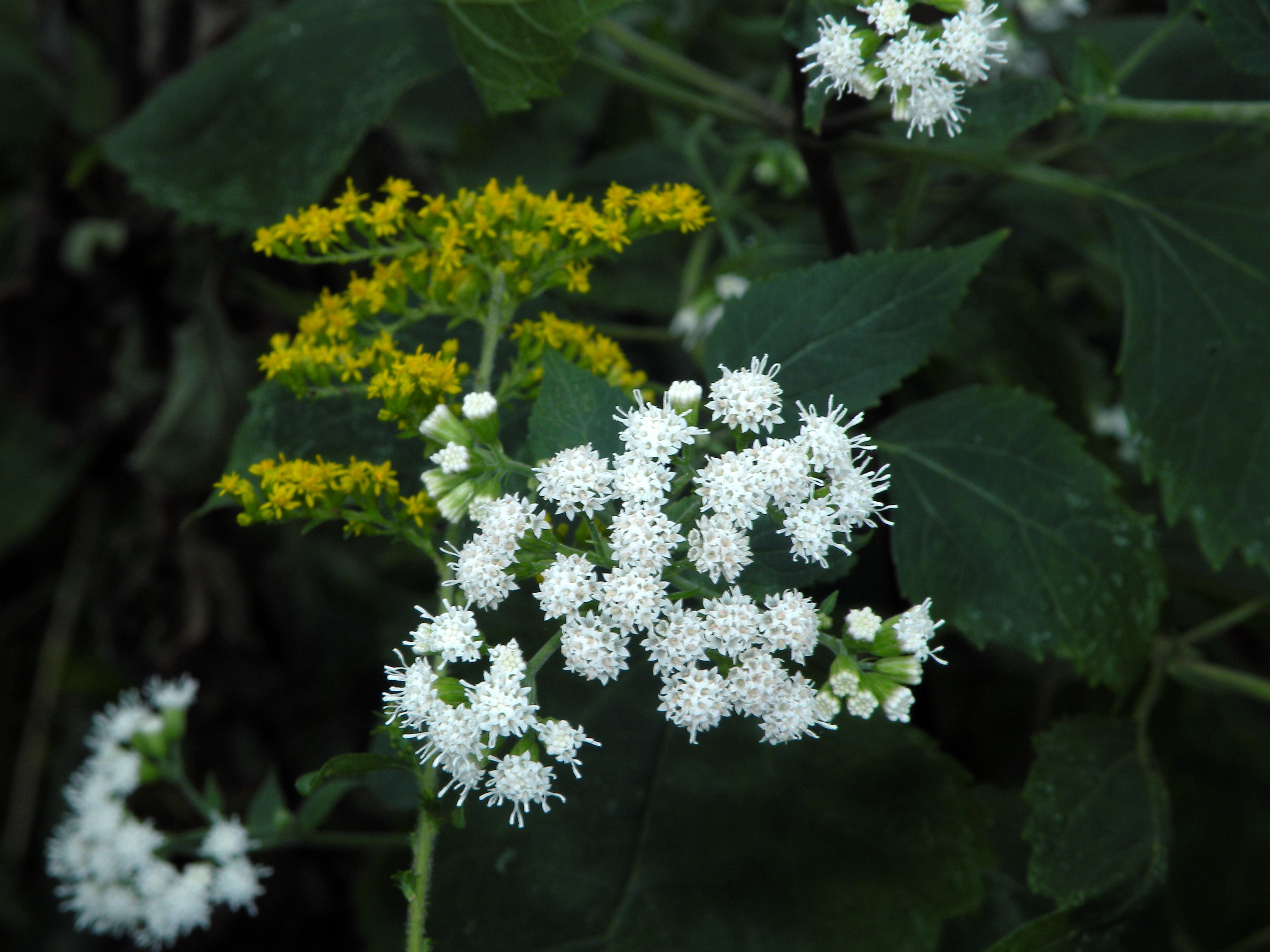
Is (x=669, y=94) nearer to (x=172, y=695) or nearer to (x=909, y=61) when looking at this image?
(x=909, y=61)

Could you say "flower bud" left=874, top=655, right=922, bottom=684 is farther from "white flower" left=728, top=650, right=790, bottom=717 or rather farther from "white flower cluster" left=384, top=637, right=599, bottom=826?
"white flower cluster" left=384, top=637, right=599, bottom=826


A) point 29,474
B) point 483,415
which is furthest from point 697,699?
point 29,474

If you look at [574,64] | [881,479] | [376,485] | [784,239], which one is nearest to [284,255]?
[376,485]

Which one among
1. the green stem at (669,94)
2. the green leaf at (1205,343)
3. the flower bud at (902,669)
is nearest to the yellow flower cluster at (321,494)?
the flower bud at (902,669)

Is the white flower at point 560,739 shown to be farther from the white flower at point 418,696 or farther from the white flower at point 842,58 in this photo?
the white flower at point 842,58

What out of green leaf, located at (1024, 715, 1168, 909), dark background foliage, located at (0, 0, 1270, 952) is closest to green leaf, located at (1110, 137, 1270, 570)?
dark background foliage, located at (0, 0, 1270, 952)

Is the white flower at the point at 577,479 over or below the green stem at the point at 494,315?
below

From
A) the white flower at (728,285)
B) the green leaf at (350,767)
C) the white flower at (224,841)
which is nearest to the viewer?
the green leaf at (350,767)
